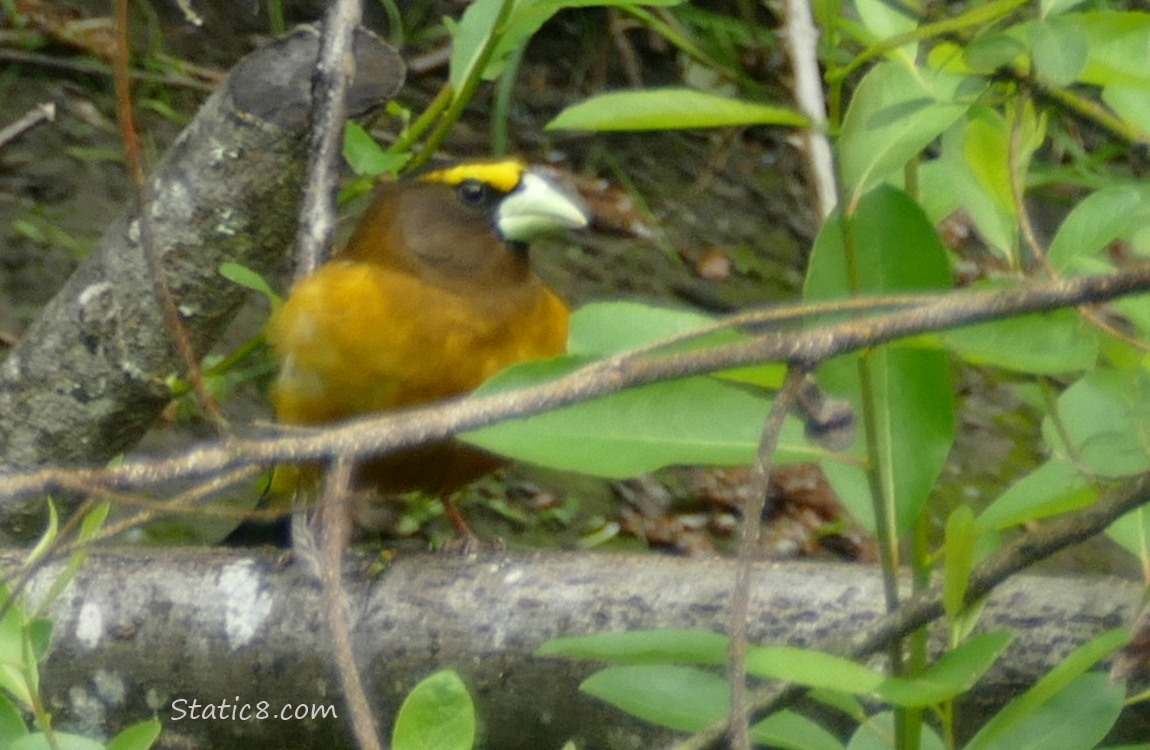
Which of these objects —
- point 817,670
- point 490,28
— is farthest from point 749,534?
point 490,28

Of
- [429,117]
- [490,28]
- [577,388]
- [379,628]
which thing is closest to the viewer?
[577,388]

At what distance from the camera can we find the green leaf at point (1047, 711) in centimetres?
65

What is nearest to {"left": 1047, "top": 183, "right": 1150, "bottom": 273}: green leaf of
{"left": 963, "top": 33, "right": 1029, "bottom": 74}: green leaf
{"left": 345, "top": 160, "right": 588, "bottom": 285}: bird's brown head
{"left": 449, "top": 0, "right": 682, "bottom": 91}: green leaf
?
{"left": 963, "top": 33, "right": 1029, "bottom": 74}: green leaf

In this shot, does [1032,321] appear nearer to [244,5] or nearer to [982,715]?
[982,715]

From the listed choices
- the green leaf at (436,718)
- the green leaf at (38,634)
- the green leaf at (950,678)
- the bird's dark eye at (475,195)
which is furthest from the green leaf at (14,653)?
the bird's dark eye at (475,195)

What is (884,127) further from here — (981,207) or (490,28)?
(490,28)

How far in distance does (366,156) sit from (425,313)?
0.38 meters

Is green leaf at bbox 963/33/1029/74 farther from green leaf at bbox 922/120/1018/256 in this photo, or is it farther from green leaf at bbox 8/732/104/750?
green leaf at bbox 8/732/104/750

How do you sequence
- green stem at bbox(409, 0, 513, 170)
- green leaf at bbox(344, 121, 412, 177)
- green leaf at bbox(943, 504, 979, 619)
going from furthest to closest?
green leaf at bbox(344, 121, 412, 177)
green stem at bbox(409, 0, 513, 170)
green leaf at bbox(943, 504, 979, 619)

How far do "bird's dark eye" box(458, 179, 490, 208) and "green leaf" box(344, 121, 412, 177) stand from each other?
51 cm

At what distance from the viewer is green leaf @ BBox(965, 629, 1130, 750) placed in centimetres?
65

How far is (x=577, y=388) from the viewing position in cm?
53

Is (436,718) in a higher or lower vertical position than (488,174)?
lower

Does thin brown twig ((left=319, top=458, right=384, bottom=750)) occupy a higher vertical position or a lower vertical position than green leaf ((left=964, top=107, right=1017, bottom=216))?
lower
